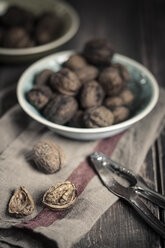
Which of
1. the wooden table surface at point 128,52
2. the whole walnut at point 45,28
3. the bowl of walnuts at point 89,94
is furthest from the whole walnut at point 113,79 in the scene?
the whole walnut at point 45,28

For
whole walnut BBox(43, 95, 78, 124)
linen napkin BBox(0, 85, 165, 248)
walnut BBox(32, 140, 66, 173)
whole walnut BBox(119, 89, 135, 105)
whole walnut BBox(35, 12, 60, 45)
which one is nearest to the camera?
linen napkin BBox(0, 85, 165, 248)

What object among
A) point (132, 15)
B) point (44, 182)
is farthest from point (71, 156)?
point (132, 15)

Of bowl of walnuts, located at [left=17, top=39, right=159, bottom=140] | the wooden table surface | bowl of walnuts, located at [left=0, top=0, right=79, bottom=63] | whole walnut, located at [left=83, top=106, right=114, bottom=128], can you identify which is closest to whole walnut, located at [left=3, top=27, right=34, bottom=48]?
bowl of walnuts, located at [left=0, top=0, right=79, bottom=63]

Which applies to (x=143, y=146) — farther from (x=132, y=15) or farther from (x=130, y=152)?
(x=132, y=15)

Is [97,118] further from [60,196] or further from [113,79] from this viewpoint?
[60,196]

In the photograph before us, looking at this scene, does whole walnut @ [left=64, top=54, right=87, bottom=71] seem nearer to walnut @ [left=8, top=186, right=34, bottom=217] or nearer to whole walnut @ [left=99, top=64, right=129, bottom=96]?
whole walnut @ [left=99, top=64, right=129, bottom=96]
